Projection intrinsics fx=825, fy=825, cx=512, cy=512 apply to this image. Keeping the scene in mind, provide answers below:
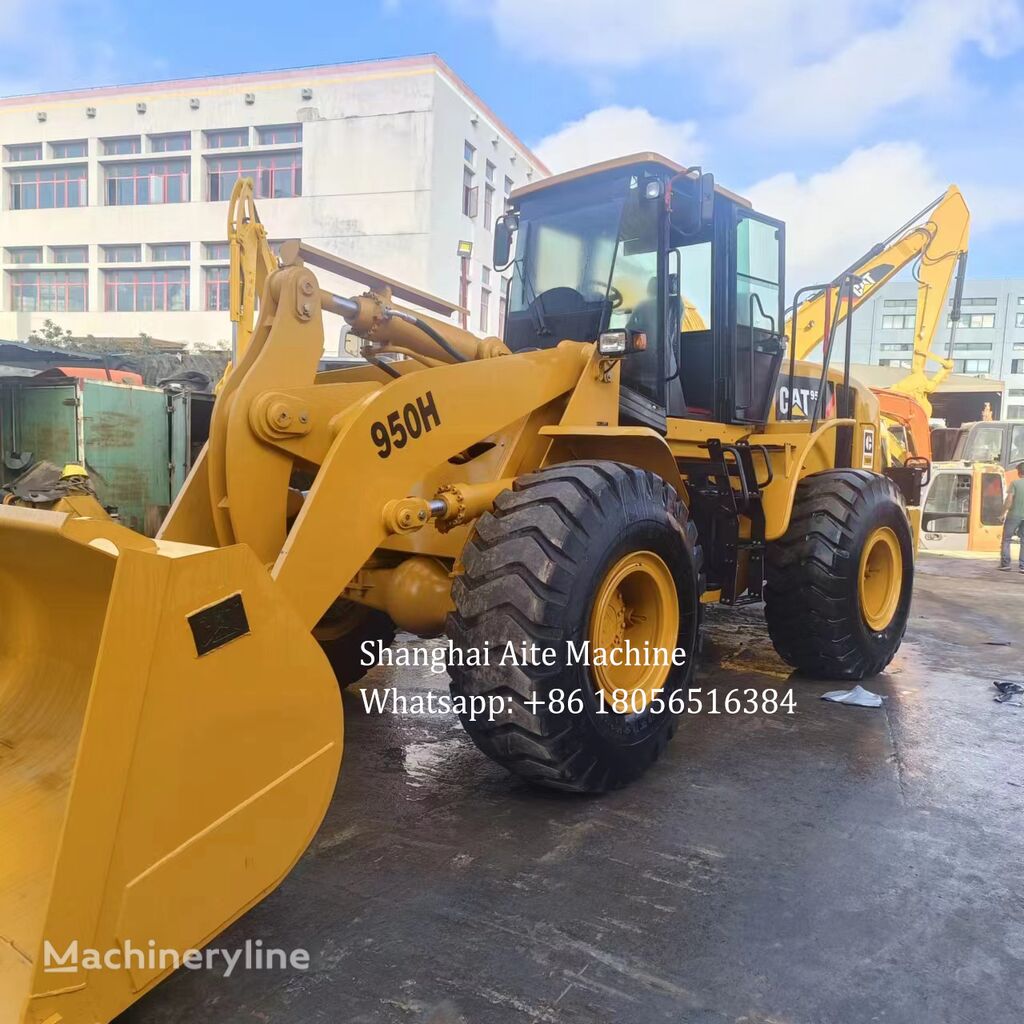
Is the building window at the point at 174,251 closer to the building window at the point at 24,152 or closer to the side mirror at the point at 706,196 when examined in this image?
the building window at the point at 24,152

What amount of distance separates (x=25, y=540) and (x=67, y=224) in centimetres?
4203

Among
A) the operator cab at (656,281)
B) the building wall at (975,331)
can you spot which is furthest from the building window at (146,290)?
the building wall at (975,331)

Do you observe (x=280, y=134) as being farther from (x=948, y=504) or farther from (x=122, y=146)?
(x=948, y=504)

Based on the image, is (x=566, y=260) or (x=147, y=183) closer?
(x=566, y=260)

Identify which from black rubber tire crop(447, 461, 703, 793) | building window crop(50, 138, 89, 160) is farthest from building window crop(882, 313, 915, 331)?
black rubber tire crop(447, 461, 703, 793)

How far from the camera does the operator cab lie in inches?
170

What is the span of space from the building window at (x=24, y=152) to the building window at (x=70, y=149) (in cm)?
65

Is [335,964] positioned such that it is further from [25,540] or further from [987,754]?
[987,754]

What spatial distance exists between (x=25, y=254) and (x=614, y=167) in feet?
138

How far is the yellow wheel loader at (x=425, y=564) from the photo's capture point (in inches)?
73.0

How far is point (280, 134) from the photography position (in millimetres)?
34594

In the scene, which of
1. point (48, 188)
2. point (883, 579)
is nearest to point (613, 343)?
point (883, 579)

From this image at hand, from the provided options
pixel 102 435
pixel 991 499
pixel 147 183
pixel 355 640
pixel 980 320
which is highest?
pixel 980 320

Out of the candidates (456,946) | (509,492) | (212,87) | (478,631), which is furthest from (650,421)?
(212,87)
